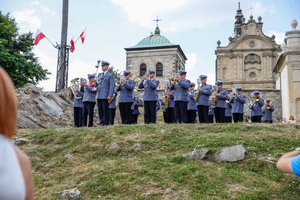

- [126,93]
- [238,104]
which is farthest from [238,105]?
[126,93]

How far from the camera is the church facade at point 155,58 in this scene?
54.5 m

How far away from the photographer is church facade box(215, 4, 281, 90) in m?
53.1

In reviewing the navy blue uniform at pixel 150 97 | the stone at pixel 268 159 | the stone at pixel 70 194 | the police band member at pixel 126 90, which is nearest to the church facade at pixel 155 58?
the navy blue uniform at pixel 150 97

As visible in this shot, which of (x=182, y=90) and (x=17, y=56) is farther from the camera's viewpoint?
(x=17, y=56)

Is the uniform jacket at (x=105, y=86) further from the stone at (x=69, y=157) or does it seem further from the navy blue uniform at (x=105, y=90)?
the stone at (x=69, y=157)

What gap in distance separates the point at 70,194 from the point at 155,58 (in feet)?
162

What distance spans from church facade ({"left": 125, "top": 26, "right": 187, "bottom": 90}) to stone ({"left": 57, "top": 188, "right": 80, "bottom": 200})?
4759 cm

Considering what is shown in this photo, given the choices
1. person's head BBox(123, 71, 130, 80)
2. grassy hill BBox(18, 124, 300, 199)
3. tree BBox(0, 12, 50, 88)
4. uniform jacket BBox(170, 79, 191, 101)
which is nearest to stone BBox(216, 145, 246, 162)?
grassy hill BBox(18, 124, 300, 199)

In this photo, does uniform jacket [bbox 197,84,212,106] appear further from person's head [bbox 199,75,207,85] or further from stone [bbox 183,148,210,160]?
stone [bbox 183,148,210,160]

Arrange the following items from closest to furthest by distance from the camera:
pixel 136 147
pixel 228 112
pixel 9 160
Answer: pixel 9 160 < pixel 136 147 < pixel 228 112

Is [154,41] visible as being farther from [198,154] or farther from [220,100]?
[198,154]

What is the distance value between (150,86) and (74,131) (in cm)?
347

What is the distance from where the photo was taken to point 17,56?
26000 millimetres

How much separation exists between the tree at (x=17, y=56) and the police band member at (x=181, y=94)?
46.8 feet
